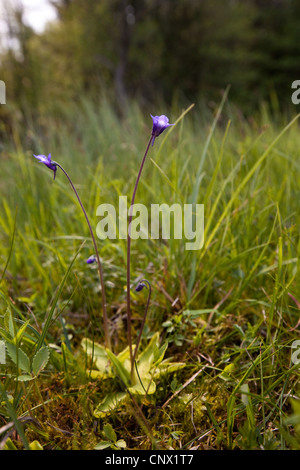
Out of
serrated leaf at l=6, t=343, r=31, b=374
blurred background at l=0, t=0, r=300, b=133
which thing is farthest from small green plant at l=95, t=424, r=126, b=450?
blurred background at l=0, t=0, r=300, b=133

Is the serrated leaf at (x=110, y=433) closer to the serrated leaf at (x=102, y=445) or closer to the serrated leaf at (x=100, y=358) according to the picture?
the serrated leaf at (x=102, y=445)

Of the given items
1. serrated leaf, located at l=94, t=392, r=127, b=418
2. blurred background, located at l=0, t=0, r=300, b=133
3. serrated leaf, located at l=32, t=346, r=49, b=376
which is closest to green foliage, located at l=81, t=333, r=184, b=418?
serrated leaf, located at l=94, t=392, r=127, b=418

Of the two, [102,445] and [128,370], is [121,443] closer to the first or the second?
[102,445]

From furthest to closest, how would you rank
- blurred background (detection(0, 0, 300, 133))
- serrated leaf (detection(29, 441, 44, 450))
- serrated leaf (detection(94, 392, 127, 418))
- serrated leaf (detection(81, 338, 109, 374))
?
blurred background (detection(0, 0, 300, 133))
serrated leaf (detection(81, 338, 109, 374))
serrated leaf (detection(94, 392, 127, 418))
serrated leaf (detection(29, 441, 44, 450))

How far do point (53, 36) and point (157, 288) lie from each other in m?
15.6

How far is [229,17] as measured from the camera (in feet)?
45.2

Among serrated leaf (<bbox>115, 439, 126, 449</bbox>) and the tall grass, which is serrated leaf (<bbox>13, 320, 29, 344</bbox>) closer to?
the tall grass

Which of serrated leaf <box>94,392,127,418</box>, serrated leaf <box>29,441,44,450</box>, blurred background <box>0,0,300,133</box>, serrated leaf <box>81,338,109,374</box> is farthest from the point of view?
blurred background <box>0,0,300,133</box>

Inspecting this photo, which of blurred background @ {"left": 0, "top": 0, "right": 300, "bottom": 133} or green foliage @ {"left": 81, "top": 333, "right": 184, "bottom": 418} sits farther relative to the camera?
blurred background @ {"left": 0, "top": 0, "right": 300, "bottom": 133}

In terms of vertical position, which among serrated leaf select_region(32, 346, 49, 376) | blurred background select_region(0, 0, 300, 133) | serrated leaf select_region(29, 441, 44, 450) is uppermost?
blurred background select_region(0, 0, 300, 133)

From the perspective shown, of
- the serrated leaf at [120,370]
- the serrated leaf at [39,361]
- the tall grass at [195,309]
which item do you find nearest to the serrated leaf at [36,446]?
the tall grass at [195,309]

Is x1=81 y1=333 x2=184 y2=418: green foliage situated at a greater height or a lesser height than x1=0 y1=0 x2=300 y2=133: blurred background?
lesser
